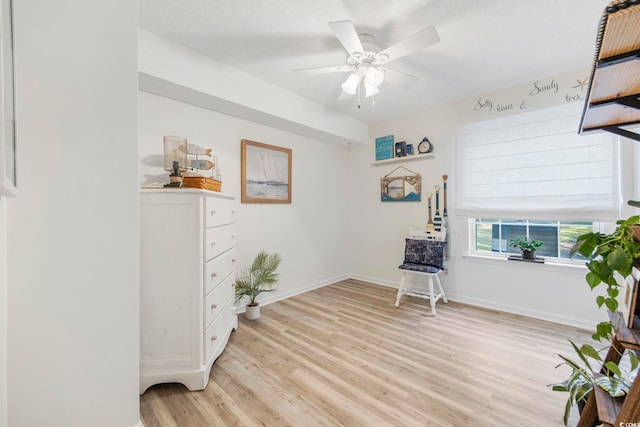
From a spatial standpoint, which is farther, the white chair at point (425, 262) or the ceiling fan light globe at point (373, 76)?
the white chair at point (425, 262)

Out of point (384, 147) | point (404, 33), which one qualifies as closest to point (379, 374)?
point (404, 33)

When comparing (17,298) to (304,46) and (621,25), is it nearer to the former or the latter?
(621,25)

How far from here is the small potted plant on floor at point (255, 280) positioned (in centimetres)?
263

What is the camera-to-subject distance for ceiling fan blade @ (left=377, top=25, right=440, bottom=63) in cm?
154

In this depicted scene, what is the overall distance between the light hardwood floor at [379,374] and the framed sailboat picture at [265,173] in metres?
1.33

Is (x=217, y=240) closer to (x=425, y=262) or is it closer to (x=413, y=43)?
(x=413, y=43)

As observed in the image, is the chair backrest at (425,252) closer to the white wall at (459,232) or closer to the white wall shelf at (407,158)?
the white wall at (459,232)

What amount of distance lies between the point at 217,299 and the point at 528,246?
9.99 feet

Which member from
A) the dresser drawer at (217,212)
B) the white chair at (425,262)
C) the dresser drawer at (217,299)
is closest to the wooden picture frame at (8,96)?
the dresser drawer at (217,212)

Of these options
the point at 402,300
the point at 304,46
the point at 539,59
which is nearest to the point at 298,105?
the point at 304,46

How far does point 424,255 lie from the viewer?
3.02 metres

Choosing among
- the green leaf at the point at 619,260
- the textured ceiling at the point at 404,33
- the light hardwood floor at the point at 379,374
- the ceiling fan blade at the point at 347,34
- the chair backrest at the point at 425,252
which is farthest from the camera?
the chair backrest at the point at 425,252

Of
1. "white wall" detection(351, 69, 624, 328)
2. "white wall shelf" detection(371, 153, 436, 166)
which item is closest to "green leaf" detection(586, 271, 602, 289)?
"white wall" detection(351, 69, 624, 328)

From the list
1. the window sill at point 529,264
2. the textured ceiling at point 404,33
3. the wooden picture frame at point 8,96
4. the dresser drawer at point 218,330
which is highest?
the textured ceiling at point 404,33
